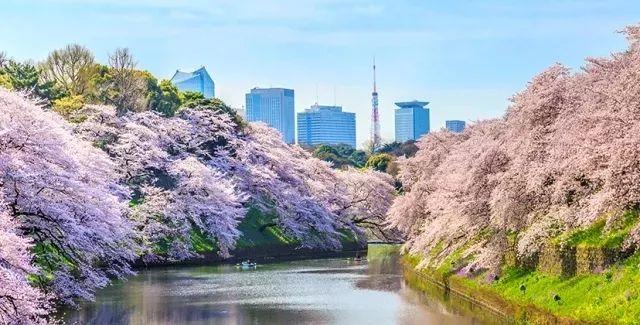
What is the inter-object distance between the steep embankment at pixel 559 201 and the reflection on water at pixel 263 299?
350 cm

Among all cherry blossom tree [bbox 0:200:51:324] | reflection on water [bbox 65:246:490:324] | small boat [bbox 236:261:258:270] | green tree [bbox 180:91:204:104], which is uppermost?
green tree [bbox 180:91:204:104]

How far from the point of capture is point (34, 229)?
2891cm

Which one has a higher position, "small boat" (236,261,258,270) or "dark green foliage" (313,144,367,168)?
"dark green foliage" (313,144,367,168)

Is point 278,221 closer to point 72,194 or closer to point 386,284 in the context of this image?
point 386,284

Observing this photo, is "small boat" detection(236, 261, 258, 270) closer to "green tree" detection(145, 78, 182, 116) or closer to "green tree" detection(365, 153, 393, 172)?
"green tree" detection(145, 78, 182, 116)

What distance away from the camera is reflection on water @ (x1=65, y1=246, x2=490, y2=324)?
34.7m

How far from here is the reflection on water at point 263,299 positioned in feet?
114

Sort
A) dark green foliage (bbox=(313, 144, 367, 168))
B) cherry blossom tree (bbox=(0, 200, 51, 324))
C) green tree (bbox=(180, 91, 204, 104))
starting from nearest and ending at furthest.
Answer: cherry blossom tree (bbox=(0, 200, 51, 324))
green tree (bbox=(180, 91, 204, 104))
dark green foliage (bbox=(313, 144, 367, 168))

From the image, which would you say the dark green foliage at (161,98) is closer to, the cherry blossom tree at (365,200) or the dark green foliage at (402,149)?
the cherry blossom tree at (365,200)

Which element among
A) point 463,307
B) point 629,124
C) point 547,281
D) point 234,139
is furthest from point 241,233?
point 629,124

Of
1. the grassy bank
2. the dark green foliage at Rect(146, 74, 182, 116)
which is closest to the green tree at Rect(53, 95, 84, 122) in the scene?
the dark green foliage at Rect(146, 74, 182, 116)

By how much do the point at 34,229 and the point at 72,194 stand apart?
1754 millimetres

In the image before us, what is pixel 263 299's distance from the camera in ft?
136

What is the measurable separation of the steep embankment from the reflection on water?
3.50 meters
